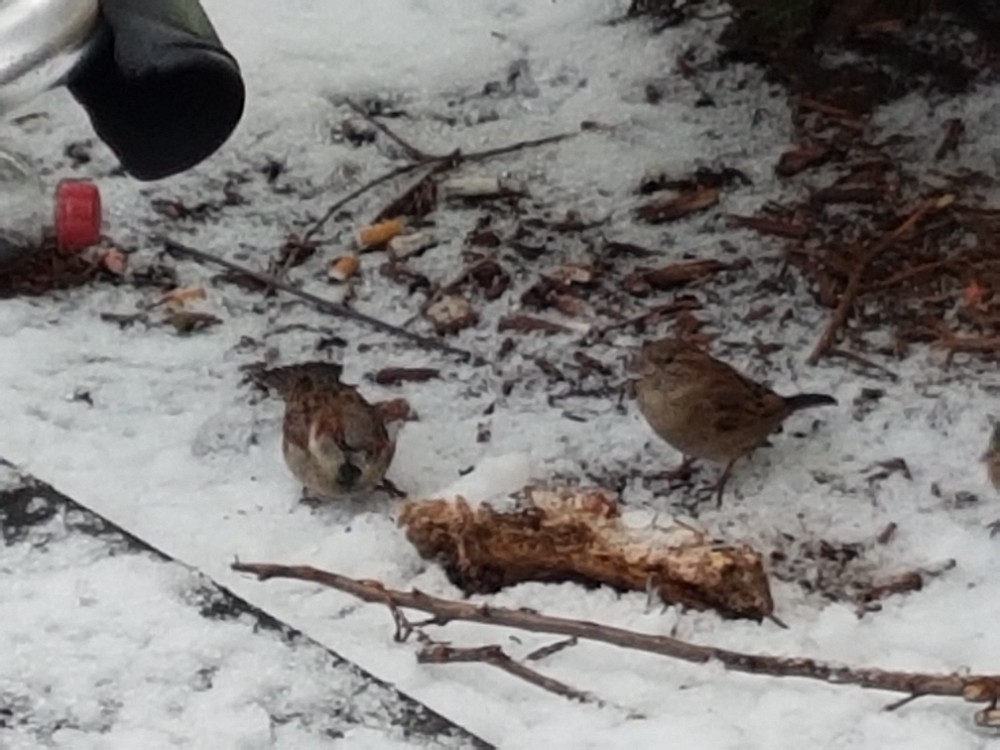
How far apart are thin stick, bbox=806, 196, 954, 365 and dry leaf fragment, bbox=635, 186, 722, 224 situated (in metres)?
0.39

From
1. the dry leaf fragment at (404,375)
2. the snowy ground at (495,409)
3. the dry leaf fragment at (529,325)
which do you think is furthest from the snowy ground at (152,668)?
the dry leaf fragment at (529,325)

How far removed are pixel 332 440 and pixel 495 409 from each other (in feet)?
1.51

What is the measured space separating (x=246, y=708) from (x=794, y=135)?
99.5 inches

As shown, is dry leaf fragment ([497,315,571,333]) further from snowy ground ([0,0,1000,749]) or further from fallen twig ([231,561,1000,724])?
fallen twig ([231,561,1000,724])

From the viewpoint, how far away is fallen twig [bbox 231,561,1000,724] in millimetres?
2625

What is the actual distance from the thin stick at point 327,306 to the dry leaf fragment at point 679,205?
2.06ft

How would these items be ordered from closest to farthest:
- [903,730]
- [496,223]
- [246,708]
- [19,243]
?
[246,708], [903,730], [19,243], [496,223]

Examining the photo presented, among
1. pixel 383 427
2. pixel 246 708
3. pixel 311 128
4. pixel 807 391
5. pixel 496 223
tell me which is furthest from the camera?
pixel 311 128

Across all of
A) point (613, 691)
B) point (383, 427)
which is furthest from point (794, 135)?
point (613, 691)

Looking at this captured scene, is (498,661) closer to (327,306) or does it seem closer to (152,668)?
(152,668)

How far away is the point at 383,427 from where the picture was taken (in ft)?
10.6

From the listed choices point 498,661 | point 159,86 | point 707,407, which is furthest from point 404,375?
point 159,86

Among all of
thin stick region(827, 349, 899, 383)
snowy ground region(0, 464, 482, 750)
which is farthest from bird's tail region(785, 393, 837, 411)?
snowy ground region(0, 464, 482, 750)

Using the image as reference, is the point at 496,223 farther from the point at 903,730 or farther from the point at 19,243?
A: the point at 903,730
